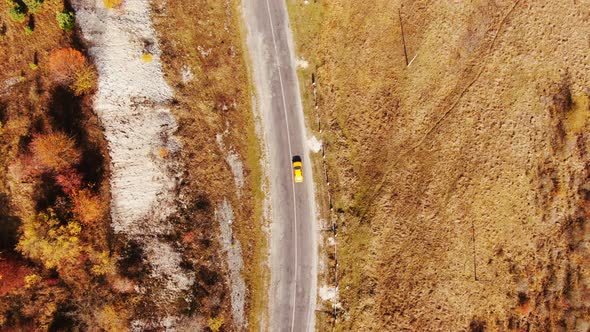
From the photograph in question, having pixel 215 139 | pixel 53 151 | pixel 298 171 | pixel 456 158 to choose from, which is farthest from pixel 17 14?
pixel 456 158

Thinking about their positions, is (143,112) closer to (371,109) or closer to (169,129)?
(169,129)

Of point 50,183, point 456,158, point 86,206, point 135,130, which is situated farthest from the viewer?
point 456,158

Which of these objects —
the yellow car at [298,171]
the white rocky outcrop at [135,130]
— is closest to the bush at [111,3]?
the white rocky outcrop at [135,130]

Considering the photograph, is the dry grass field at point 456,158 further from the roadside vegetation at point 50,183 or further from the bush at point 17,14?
the bush at point 17,14

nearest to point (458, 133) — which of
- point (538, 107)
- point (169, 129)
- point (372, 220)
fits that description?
point (538, 107)

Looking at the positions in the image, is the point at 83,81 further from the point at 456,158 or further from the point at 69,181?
the point at 456,158

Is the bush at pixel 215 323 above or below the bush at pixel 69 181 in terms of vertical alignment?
below
